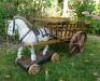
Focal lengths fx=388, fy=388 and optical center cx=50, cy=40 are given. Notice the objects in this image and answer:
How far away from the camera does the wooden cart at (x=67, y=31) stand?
8.12m

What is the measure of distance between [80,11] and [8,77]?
448 cm

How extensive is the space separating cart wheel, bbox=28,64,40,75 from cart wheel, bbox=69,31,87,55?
114 cm

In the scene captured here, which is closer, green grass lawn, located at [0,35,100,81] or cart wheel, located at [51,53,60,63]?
green grass lawn, located at [0,35,100,81]

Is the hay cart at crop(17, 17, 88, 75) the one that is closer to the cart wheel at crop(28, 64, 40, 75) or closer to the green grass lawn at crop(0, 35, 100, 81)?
the cart wheel at crop(28, 64, 40, 75)

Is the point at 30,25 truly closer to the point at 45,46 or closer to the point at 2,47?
the point at 45,46

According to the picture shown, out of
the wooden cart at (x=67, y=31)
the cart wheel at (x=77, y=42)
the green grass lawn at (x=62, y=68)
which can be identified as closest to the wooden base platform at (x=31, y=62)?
the green grass lawn at (x=62, y=68)

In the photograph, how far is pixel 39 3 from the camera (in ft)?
35.5

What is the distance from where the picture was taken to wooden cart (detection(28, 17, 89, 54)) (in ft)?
26.7

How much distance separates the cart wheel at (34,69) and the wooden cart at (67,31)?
60 centimetres

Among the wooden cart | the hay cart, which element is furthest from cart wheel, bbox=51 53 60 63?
the wooden cart

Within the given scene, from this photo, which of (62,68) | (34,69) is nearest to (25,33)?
(34,69)

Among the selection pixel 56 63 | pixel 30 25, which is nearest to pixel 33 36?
pixel 30 25

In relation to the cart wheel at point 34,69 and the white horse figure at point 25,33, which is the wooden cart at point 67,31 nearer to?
the white horse figure at point 25,33

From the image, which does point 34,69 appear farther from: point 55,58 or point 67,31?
point 67,31
